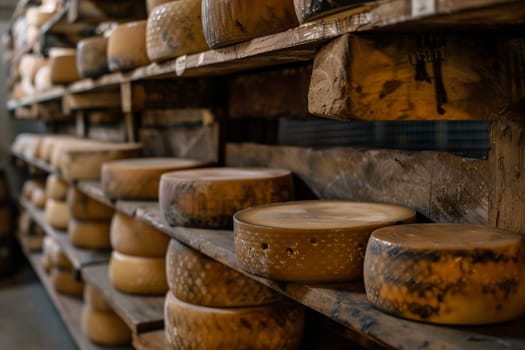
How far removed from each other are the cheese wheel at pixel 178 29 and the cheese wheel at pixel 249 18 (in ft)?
1.07

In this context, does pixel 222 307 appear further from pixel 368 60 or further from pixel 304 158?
pixel 368 60

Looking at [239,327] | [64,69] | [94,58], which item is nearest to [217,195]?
[239,327]

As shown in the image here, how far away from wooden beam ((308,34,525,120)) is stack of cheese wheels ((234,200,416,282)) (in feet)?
0.83

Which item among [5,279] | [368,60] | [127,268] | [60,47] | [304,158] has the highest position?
[60,47]

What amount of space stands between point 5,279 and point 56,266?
1660mm

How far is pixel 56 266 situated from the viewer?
12.9 ft

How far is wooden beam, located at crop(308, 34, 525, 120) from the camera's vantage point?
3.38 feet

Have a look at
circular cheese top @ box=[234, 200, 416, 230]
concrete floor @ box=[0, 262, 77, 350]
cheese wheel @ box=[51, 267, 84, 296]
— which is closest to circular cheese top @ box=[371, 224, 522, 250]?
circular cheese top @ box=[234, 200, 416, 230]

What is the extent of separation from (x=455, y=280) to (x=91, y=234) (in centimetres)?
261

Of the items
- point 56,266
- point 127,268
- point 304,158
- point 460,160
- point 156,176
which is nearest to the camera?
point 460,160

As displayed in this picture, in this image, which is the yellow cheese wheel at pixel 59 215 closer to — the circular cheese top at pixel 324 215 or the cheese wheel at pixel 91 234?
the cheese wheel at pixel 91 234

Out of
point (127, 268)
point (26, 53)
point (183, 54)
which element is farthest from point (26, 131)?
point (183, 54)

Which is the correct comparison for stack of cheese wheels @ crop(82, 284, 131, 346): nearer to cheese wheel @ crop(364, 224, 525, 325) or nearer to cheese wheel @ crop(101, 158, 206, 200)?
cheese wheel @ crop(101, 158, 206, 200)

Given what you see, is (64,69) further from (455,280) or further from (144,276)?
(455,280)
